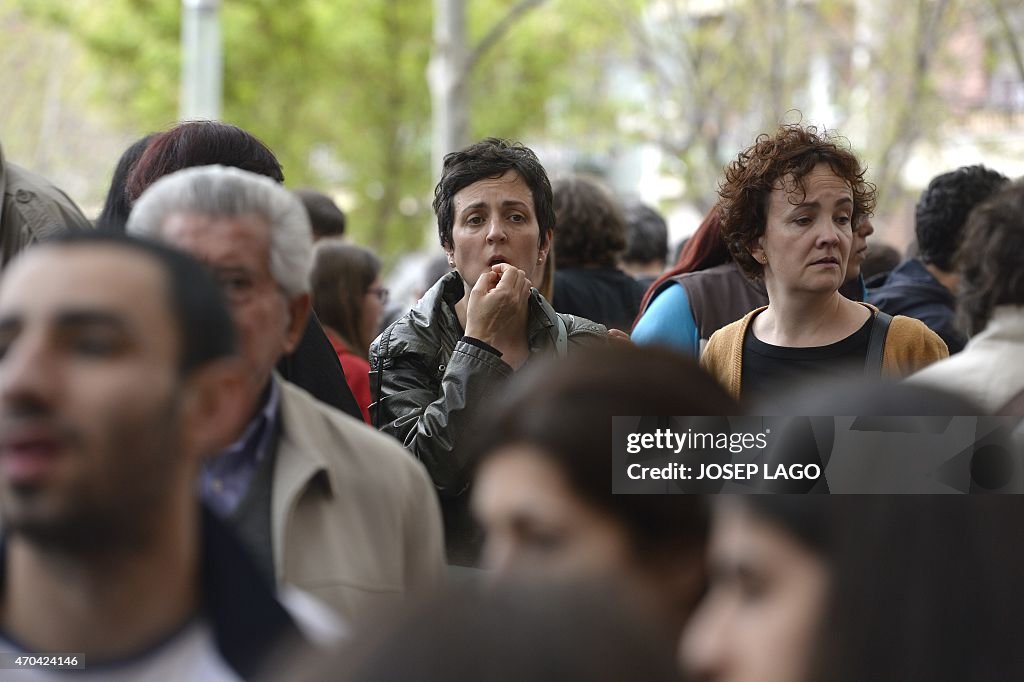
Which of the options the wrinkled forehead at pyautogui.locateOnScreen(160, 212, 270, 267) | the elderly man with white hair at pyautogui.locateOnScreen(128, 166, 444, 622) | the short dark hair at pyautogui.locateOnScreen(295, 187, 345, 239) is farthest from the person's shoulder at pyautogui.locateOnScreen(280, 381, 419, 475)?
the short dark hair at pyautogui.locateOnScreen(295, 187, 345, 239)

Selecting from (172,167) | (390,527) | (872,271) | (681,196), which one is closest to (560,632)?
(390,527)

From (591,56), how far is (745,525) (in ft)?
75.2

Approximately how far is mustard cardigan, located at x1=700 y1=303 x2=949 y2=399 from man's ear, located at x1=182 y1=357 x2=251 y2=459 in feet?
6.46

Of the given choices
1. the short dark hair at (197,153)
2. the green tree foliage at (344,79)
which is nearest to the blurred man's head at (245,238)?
the short dark hair at (197,153)

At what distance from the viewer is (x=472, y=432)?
12.1ft

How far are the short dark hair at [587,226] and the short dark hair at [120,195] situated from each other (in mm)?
2569

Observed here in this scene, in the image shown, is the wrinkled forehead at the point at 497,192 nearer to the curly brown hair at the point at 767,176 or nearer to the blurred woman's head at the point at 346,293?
the curly brown hair at the point at 767,176

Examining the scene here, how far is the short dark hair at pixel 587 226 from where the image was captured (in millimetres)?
6309

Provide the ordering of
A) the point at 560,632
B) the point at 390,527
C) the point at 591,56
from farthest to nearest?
1. the point at 591,56
2. the point at 390,527
3. the point at 560,632

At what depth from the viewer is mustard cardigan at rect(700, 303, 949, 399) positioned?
4.08 meters

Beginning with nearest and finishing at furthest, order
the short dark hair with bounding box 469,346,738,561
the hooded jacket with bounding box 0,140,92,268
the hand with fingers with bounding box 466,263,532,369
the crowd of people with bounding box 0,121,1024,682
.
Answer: the crowd of people with bounding box 0,121,1024,682
the short dark hair with bounding box 469,346,738,561
the hooded jacket with bounding box 0,140,92,268
the hand with fingers with bounding box 466,263,532,369

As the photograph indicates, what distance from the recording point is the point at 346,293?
5766mm

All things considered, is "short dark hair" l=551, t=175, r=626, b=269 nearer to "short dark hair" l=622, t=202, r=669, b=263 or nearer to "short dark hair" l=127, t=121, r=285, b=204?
"short dark hair" l=622, t=202, r=669, b=263

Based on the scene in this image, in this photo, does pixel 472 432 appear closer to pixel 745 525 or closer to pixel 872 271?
pixel 745 525
